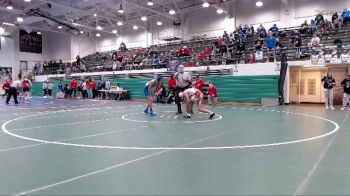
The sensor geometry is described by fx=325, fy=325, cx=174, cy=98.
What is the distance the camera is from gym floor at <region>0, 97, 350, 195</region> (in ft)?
12.8

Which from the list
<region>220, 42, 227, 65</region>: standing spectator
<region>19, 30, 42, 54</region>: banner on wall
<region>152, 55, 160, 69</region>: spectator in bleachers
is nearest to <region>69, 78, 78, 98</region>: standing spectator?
<region>152, 55, 160, 69</region>: spectator in bleachers

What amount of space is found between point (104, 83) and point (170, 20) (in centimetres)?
1243

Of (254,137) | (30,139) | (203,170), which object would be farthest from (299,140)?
(30,139)

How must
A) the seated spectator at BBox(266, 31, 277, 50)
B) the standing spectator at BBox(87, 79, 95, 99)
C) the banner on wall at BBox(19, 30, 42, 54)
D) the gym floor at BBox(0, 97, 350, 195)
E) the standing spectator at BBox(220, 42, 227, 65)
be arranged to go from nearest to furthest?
1. the gym floor at BBox(0, 97, 350, 195)
2. the seated spectator at BBox(266, 31, 277, 50)
3. the standing spectator at BBox(220, 42, 227, 65)
4. the standing spectator at BBox(87, 79, 95, 99)
5. the banner on wall at BBox(19, 30, 42, 54)

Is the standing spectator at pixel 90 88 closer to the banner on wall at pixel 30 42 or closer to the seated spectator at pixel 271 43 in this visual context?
the seated spectator at pixel 271 43

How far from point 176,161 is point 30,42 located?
148 ft

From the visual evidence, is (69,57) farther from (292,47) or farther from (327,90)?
(327,90)

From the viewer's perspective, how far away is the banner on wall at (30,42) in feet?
143

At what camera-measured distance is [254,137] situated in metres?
7.46

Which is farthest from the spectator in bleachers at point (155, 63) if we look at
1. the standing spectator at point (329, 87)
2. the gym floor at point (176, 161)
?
the gym floor at point (176, 161)

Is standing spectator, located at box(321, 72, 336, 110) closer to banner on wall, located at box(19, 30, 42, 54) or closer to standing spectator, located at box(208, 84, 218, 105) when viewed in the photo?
standing spectator, located at box(208, 84, 218, 105)

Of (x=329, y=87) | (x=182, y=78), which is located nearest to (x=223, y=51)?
(x=329, y=87)

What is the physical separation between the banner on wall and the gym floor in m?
39.2

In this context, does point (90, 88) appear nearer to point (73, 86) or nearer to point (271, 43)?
point (73, 86)
